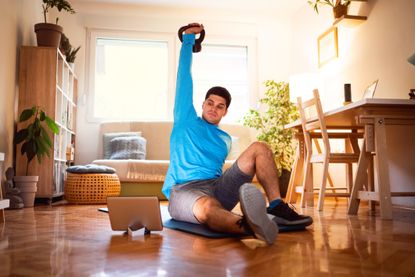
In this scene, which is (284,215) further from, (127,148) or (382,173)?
(127,148)

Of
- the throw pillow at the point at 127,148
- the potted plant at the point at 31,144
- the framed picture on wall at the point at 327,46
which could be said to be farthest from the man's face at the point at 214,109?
the framed picture on wall at the point at 327,46

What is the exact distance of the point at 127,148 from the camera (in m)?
4.71

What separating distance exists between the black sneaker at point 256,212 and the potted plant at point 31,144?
95.4 inches

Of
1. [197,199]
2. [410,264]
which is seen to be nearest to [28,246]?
[197,199]

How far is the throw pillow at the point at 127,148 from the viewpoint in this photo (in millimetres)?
4641

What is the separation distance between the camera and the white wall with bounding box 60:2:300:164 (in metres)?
5.30

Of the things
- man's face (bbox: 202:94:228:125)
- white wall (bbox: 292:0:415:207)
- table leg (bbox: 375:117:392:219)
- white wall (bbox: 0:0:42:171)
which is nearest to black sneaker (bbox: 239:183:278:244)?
man's face (bbox: 202:94:228:125)

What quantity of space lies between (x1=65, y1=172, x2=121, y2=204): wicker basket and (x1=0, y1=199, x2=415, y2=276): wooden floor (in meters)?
1.68

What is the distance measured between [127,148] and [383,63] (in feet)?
9.39

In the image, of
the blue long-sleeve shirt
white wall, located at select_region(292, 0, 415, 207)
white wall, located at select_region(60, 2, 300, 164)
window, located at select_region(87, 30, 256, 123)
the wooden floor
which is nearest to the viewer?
the wooden floor

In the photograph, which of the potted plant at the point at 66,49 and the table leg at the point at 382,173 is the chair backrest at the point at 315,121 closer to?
the table leg at the point at 382,173

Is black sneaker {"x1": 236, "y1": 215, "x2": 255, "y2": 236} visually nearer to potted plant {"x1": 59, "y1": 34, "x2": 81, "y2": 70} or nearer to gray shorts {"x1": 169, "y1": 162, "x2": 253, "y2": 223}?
gray shorts {"x1": 169, "y1": 162, "x2": 253, "y2": 223}

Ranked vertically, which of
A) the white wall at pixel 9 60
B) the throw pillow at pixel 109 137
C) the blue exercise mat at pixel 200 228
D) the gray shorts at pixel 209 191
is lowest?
the blue exercise mat at pixel 200 228

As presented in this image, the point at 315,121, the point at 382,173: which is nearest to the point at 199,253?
the point at 382,173
